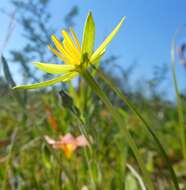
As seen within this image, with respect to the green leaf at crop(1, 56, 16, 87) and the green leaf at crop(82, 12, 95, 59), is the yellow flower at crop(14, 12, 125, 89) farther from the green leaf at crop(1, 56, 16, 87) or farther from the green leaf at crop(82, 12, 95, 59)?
the green leaf at crop(1, 56, 16, 87)

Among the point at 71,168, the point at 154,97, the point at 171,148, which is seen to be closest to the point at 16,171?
the point at 71,168

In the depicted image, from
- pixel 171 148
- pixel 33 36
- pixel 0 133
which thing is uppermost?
pixel 33 36

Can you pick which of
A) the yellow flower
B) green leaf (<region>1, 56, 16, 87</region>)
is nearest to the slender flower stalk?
the yellow flower

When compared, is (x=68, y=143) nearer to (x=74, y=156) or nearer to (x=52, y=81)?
(x=74, y=156)

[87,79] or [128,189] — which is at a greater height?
[87,79]

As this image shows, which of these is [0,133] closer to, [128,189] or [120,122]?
[128,189]

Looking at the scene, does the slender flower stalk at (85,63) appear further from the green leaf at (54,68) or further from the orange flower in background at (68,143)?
the orange flower in background at (68,143)

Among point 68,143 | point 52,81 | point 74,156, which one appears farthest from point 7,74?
point 74,156

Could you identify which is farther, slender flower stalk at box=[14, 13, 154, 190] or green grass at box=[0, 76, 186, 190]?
green grass at box=[0, 76, 186, 190]

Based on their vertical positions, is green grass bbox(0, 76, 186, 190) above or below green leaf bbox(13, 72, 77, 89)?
below
